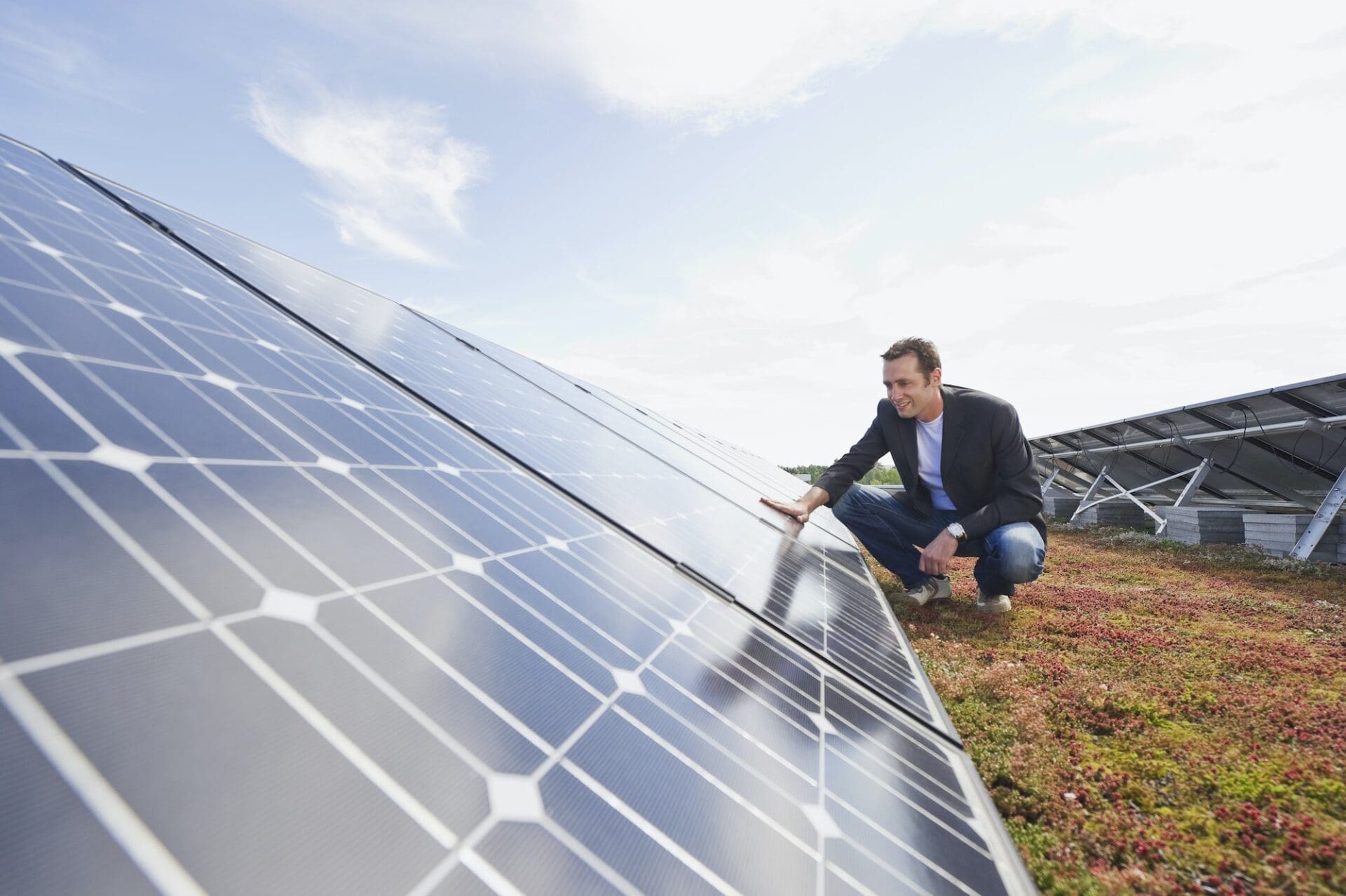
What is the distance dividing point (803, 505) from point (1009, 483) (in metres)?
2.14

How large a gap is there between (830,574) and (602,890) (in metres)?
4.37

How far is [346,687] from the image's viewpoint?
129cm

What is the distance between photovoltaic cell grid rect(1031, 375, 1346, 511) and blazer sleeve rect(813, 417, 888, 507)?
9.03 meters

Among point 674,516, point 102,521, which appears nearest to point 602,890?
point 102,521

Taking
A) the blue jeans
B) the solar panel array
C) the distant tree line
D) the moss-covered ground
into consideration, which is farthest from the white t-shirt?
the distant tree line

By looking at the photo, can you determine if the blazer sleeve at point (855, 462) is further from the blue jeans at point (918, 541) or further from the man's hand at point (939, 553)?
the man's hand at point (939, 553)

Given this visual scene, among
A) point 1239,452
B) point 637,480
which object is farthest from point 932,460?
point 1239,452

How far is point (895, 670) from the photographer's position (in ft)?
11.2

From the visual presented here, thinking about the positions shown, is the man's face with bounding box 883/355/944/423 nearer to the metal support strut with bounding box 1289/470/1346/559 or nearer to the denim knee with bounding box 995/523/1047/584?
the denim knee with bounding box 995/523/1047/584

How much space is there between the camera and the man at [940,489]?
6.35m

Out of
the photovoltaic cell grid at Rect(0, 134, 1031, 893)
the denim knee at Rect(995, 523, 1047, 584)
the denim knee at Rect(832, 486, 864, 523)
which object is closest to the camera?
the photovoltaic cell grid at Rect(0, 134, 1031, 893)

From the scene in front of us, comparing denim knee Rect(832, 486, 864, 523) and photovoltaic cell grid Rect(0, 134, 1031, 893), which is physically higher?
denim knee Rect(832, 486, 864, 523)

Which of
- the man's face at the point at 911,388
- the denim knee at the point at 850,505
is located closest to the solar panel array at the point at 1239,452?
the denim knee at the point at 850,505

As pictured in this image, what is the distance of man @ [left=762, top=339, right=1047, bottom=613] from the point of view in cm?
635
